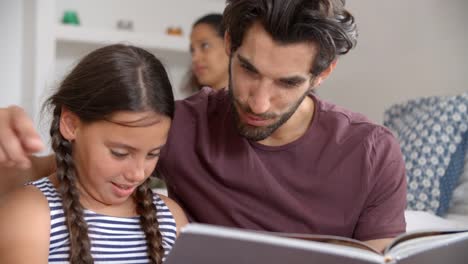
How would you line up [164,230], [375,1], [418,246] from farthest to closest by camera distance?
[375,1], [164,230], [418,246]

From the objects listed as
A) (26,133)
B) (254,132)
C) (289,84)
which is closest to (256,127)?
(254,132)

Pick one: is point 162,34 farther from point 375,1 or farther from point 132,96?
point 132,96

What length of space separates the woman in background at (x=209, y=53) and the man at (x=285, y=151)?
1.38 meters

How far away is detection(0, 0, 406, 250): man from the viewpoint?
1.28 meters

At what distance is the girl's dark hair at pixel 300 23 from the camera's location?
1263mm

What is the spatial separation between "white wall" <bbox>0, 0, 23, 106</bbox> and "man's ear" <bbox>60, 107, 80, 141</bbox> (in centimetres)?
181

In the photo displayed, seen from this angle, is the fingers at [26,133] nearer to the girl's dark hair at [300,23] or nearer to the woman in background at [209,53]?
the girl's dark hair at [300,23]

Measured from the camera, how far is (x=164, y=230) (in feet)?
4.08

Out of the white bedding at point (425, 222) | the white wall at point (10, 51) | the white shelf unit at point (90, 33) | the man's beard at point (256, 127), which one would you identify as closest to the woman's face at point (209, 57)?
the white shelf unit at point (90, 33)

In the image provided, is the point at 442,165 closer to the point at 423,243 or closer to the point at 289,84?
the point at 289,84

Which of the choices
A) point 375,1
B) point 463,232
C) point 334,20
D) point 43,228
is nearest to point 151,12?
point 375,1

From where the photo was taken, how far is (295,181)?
1338 mm

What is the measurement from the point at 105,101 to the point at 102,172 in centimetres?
13

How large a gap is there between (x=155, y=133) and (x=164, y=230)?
8.8 inches
